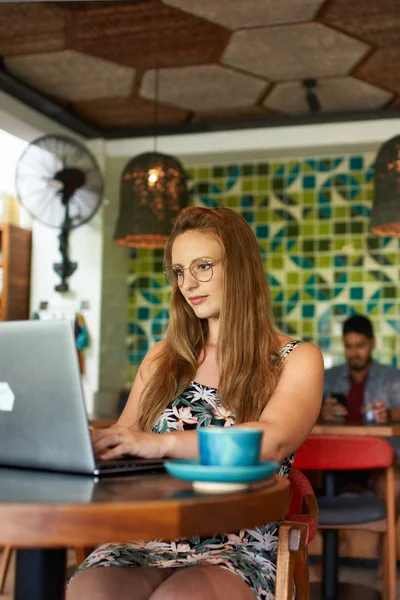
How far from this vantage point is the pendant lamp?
5.04 metres

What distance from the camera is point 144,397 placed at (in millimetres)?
1923

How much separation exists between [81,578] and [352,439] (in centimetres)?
174

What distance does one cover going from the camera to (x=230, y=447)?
1180mm

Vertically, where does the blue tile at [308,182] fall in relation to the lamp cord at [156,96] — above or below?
below

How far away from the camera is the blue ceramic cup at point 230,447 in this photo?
118cm

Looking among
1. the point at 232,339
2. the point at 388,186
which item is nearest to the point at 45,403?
the point at 232,339

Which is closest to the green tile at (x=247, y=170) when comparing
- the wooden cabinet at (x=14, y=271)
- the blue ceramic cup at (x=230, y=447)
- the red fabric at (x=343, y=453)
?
the wooden cabinet at (x=14, y=271)

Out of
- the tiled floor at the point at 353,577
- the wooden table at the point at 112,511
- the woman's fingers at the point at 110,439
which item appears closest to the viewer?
the wooden table at the point at 112,511

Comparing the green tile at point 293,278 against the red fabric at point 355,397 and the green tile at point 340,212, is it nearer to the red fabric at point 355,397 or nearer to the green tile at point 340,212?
the green tile at point 340,212

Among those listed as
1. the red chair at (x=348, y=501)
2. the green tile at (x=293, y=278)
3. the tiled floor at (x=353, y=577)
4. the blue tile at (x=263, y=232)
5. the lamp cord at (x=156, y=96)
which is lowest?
the tiled floor at (x=353, y=577)

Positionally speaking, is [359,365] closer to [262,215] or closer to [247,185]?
[262,215]

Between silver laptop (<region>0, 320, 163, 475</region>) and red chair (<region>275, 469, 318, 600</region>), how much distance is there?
1.11 ft

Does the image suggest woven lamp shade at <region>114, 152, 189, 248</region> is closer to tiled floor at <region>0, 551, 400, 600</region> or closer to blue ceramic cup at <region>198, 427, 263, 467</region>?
tiled floor at <region>0, 551, 400, 600</region>

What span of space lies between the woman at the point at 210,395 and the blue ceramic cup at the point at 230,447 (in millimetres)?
241
